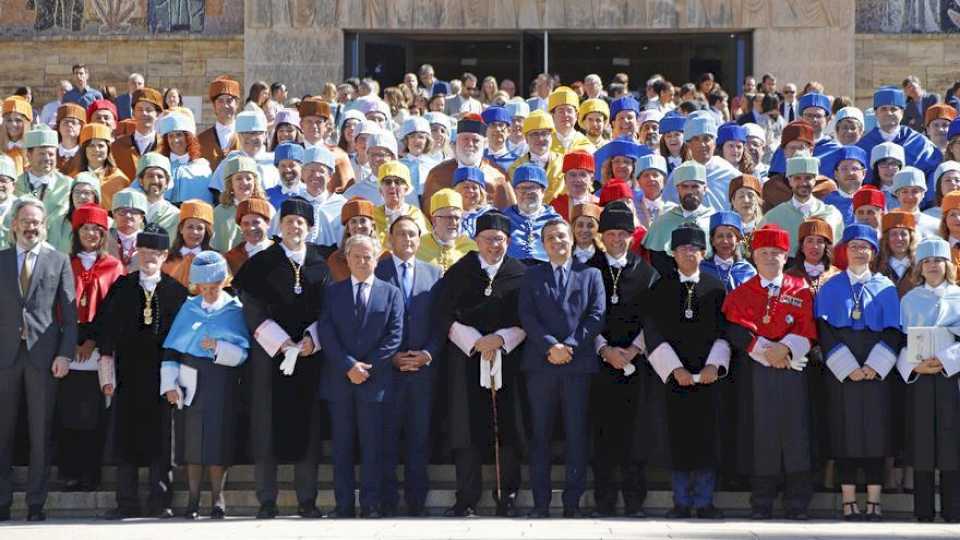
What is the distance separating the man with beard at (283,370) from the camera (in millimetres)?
13211

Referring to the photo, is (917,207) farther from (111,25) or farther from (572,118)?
(111,25)

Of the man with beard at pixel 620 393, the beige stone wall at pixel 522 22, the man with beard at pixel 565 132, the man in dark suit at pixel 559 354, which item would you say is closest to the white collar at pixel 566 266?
the man in dark suit at pixel 559 354

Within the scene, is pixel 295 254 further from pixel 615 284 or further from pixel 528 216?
pixel 615 284

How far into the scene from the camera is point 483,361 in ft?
43.7

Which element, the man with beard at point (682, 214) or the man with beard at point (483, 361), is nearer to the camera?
the man with beard at point (483, 361)

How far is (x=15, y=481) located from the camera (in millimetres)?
13852

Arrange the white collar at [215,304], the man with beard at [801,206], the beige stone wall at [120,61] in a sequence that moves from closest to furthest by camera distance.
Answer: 1. the white collar at [215,304]
2. the man with beard at [801,206]
3. the beige stone wall at [120,61]

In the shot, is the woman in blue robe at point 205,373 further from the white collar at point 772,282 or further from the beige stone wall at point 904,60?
the beige stone wall at point 904,60

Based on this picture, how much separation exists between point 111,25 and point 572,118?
476 inches

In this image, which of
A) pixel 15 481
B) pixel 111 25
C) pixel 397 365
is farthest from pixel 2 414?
pixel 111 25

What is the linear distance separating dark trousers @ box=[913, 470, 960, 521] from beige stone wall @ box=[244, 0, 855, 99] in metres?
13.8

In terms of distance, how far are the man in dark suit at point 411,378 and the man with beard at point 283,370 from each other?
18.5 inches

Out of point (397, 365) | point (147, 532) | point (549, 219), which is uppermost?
point (549, 219)

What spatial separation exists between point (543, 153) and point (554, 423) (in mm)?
3511
